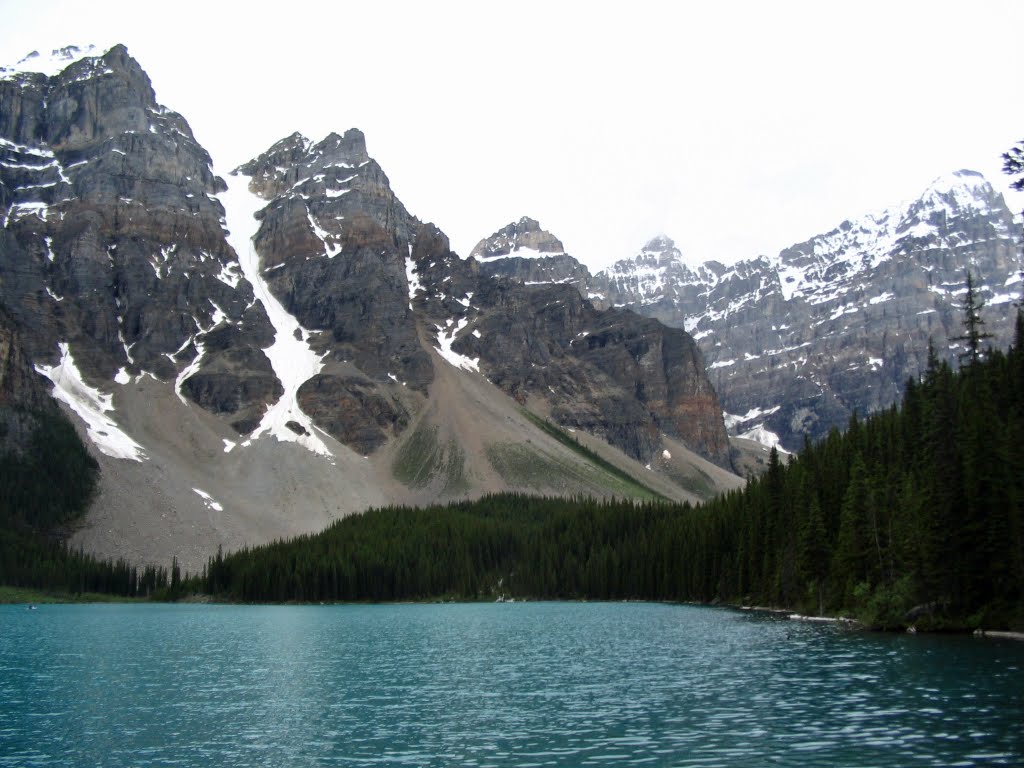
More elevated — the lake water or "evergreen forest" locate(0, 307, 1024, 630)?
"evergreen forest" locate(0, 307, 1024, 630)

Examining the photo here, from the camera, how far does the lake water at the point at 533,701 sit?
35694 mm

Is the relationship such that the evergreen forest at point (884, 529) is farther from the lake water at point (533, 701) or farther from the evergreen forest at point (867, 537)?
the lake water at point (533, 701)

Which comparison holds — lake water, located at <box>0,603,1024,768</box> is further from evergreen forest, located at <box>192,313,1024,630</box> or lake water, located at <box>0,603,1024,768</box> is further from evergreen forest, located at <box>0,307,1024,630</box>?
evergreen forest, located at <box>0,307,1024,630</box>

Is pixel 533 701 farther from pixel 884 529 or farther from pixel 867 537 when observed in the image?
pixel 867 537

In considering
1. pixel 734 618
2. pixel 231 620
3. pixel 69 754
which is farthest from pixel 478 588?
pixel 69 754

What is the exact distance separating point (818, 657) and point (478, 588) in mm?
141464

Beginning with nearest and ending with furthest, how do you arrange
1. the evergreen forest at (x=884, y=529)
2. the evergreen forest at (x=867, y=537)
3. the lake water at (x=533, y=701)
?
the lake water at (x=533, y=701)
the evergreen forest at (x=884, y=529)
the evergreen forest at (x=867, y=537)

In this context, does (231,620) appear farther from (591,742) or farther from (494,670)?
(591,742)

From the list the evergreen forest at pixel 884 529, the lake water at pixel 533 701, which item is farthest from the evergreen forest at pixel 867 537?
the lake water at pixel 533 701

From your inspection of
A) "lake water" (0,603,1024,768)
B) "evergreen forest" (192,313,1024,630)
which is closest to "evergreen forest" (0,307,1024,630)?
"evergreen forest" (192,313,1024,630)

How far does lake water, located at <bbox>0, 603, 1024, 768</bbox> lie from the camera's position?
3569 centimetres

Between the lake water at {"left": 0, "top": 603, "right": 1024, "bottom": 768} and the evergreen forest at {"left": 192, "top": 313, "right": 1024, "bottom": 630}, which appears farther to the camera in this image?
Answer: the evergreen forest at {"left": 192, "top": 313, "right": 1024, "bottom": 630}

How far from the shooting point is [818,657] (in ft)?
192

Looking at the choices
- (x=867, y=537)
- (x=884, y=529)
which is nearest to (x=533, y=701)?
→ (x=884, y=529)
